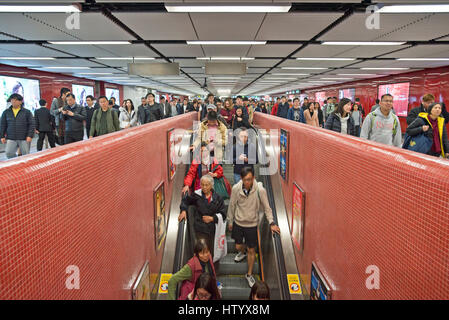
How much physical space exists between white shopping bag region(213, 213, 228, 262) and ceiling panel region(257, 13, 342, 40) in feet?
12.7

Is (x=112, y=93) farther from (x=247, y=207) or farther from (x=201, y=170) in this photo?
(x=247, y=207)

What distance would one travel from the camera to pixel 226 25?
607 cm

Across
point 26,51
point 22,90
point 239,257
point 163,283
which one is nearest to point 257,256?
point 239,257

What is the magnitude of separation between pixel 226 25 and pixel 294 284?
5083 mm

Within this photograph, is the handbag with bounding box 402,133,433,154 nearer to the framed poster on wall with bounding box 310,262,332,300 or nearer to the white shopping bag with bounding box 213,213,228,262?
the framed poster on wall with bounding box 310,262,332,300

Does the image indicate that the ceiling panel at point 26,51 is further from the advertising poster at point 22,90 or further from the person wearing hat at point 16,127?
the person wearing hat at point 16,127

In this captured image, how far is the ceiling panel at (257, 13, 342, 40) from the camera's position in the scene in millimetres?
5391

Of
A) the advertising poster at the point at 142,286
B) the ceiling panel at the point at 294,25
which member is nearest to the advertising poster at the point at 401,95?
the ceiling panel at the point at 294,25

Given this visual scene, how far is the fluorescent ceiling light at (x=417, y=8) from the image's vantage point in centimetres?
471

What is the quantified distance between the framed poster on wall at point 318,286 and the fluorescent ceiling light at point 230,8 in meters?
4.09

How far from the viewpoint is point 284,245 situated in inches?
160

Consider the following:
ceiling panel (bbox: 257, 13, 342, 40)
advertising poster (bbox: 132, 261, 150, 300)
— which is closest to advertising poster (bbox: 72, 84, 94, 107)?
ceiling panel (bbox: 257, 13, 342, 40)
